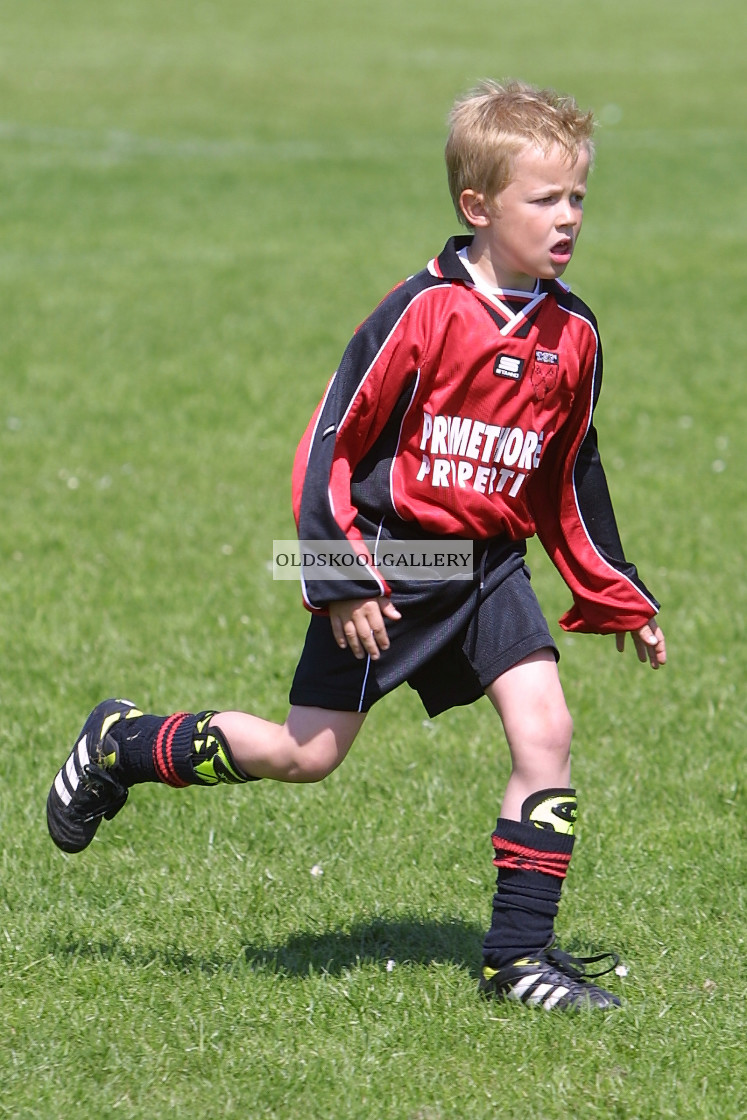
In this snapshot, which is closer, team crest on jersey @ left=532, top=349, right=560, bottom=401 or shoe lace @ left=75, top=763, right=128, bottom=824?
team crest on jersey @ left=532, top=349, right=560, bottom=401

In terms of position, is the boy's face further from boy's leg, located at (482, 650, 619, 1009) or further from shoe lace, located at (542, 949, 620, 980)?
shoe lace, located at (542, 949, 620, 980)

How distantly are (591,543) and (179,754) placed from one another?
1171mm

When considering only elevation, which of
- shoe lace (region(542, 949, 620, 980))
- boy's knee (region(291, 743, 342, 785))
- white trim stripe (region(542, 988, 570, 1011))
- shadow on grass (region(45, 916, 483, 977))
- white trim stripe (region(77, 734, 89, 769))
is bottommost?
shadow on grass (region(45, 916, 483, 977))

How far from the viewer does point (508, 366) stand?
3621 millimetres

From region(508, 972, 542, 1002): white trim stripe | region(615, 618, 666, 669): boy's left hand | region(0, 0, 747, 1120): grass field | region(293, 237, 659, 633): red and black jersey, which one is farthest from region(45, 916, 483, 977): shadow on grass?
region(293, 237, 659, 633): red and black jersey

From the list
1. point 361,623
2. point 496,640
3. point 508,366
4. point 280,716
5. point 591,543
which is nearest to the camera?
point 361,623

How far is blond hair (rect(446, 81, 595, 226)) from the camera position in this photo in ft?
11.7

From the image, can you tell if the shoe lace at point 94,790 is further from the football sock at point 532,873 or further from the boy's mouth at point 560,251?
the boy's mouth at point 560,251

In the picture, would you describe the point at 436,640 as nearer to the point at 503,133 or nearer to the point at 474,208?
the point at 474,208

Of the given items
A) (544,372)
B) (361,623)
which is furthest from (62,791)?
(544,372)

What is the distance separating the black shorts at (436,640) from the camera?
12.1ft

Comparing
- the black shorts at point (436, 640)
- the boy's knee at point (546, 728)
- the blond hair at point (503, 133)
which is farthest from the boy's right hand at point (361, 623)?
the blond hair at point (503, 133)

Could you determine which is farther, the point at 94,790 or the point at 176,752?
the point at 94,790

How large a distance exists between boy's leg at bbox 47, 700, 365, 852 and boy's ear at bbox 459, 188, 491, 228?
1.21 m
